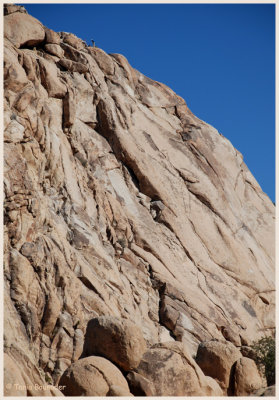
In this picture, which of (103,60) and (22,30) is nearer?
(22,30)

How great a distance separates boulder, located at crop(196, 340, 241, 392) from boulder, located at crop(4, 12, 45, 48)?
3081cm

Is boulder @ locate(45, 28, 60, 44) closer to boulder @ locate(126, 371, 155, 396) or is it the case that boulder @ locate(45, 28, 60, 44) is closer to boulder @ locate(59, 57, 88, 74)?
Result: boulder @ locate(59, 57, 88, 74)

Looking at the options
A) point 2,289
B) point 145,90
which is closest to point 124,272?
point 2,289

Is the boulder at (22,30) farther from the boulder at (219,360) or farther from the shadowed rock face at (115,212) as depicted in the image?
the boulder at (219,360)

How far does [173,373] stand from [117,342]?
281cm

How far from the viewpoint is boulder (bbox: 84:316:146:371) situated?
26562 millimetres

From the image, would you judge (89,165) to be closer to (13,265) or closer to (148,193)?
(148,193)

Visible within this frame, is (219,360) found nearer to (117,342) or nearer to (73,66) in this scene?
(117,342)

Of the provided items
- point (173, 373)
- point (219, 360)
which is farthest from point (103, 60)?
point (173, 373)

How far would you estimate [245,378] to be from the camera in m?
30.5

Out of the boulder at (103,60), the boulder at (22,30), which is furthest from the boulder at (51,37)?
the boulder at (103,60)

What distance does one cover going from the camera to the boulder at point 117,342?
26562mm

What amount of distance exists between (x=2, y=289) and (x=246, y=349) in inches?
740

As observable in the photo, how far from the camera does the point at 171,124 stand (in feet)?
206
